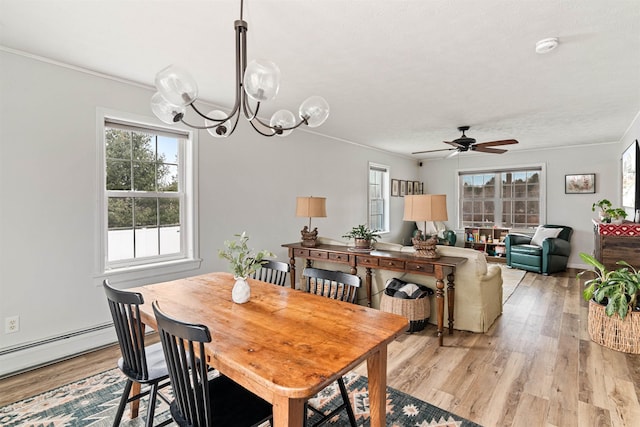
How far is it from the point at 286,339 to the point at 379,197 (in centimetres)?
593

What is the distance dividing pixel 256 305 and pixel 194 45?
189cm

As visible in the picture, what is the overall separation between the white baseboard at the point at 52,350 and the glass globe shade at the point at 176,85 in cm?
242

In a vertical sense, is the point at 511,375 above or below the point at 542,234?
below

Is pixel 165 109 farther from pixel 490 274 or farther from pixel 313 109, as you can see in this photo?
pixel 490 274

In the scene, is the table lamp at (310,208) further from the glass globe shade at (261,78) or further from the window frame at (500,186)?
the window frame at (500,186)

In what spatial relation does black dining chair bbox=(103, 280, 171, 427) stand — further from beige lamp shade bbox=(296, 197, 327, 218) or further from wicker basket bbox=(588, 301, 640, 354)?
wicker basket bbox=(588, 301, 640, 354)

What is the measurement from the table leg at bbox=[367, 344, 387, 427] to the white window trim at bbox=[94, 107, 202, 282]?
8.39 ft

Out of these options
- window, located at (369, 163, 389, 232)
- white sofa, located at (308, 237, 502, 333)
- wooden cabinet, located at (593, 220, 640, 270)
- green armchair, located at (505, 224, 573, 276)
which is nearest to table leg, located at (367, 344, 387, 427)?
white sofa, located at (308, 237, 502, 333)

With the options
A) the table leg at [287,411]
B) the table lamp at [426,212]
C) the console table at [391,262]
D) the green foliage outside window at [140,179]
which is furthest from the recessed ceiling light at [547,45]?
the green foliage outside window at [140,179]

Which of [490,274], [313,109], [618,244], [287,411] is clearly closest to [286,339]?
[287,411]

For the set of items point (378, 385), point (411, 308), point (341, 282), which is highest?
point (341, 282)

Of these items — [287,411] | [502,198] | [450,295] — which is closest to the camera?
[287,411]

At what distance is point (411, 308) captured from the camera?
10.6 feet

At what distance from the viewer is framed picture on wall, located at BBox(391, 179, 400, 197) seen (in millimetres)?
7319
